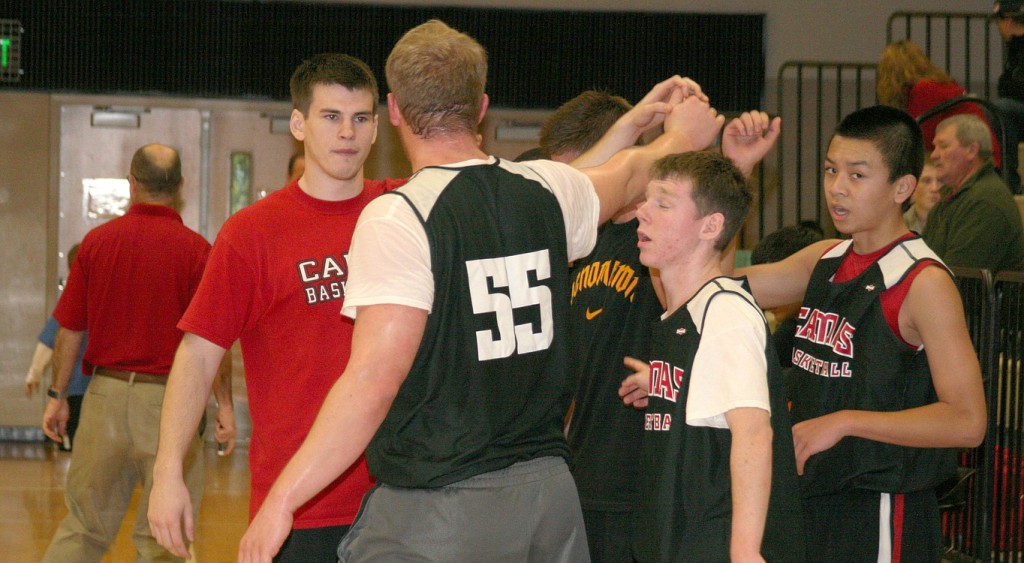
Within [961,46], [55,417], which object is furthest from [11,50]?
[961,46]

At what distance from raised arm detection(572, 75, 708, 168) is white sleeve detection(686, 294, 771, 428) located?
62 cm

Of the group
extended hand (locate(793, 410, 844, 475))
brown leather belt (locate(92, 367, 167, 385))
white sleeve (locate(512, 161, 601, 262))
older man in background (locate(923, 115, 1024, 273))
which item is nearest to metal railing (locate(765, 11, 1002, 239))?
older man in background (locate(923, 115, 1024, 273))

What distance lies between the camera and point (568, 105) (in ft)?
11.6

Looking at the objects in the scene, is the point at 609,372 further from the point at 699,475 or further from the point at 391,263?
the point at 391,263

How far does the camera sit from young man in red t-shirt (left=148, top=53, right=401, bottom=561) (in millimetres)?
2922

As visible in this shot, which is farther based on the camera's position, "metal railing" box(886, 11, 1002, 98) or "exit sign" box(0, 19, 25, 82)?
"metal railing" box(886, 11, 1002, 98)

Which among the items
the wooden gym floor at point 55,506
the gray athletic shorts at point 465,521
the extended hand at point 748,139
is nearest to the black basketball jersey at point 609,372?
the extended hand at point 748,139

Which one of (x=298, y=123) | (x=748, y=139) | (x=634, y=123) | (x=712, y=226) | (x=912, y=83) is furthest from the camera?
(x=912, y=83)

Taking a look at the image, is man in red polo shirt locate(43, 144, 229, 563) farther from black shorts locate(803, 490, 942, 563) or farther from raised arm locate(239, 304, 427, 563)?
black shorts locate(803, 490, 942, 563)

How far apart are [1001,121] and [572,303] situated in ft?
14.1

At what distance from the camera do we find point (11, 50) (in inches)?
391

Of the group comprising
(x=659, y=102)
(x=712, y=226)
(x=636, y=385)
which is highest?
(x=659, y=102)

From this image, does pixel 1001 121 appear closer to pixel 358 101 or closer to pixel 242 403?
pixel 358 101

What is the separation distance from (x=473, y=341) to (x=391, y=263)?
0.25 m
